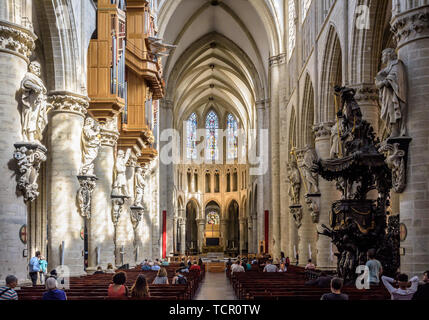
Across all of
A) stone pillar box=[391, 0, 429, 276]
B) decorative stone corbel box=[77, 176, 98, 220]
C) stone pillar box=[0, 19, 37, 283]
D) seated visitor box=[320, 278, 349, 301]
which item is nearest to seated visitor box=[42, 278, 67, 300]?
seated visitor box=[320, 278, 349, 301]

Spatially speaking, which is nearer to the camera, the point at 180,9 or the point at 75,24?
the point at 75,24

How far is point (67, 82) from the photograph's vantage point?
54.6 feet

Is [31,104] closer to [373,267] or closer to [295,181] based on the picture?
[373,267]

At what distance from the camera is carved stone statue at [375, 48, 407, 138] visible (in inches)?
449

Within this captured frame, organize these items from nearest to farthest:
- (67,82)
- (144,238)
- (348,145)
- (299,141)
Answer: (348,145)
(67,82)
(299,141)
(144,238)

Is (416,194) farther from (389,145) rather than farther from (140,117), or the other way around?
(140,117)

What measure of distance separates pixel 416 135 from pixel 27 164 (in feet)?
26.3

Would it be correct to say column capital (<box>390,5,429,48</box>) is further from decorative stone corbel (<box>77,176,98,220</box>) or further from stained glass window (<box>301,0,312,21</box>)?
stained glass window (<box>301,0,312,21</box>)

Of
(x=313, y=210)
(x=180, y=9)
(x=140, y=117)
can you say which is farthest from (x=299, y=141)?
(x=180, y=9)

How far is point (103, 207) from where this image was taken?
20.9 meters

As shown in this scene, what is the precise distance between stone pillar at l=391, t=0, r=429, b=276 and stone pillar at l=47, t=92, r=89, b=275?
9391mm

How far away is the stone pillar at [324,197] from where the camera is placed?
2222cm

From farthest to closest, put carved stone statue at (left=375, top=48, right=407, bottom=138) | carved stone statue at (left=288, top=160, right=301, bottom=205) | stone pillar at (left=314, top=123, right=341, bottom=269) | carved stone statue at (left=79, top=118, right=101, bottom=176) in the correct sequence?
1. carved stone statue at (left=288, top=160, right=301, bottom=205)
2. stone pillar at (left=314, top=123, right=341, bottom=269)
3. carved stone statue at (left=79, top=118, right=101, bottom=176)
4. carved stone statue at (left=375, top=48, right=407, bottom=138)

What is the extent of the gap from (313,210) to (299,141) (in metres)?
6.48
